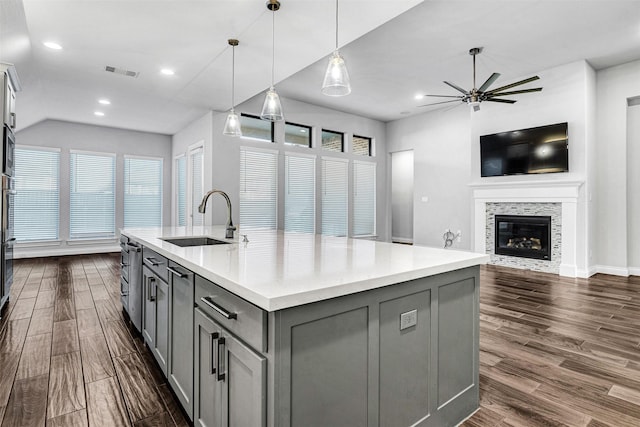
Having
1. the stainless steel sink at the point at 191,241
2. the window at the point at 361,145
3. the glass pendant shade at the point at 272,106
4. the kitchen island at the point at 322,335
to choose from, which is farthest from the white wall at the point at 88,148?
the kitchen island at the point at 322,335

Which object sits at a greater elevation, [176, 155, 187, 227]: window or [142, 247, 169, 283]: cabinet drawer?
[176, 155, 187, 227]: window

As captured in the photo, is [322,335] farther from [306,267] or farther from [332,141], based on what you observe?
[332,141]

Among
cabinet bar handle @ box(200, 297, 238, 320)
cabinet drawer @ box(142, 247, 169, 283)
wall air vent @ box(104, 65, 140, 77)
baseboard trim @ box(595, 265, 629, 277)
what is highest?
wall air vent @ box(104, 65, 140, 77)

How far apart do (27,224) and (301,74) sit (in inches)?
253

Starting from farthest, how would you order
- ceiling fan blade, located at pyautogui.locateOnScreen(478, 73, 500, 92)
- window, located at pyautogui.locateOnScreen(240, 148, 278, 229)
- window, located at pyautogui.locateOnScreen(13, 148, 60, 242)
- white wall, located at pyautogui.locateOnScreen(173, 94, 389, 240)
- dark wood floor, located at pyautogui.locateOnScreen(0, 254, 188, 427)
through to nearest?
window, located at pyautogui.locateOnScreen(13, 148, 60, 242) → window, located at pyautogui.locateOnScreen(240, 148, 278, 229) → white wall, located at pyautogui.locateOnScreen(173, 94, 389, 240) → ceiling fan blade, located at pyautogui.locateOnScreen(478, 73, 500, 92) → dark wood floor, located at pyautogui.locateOnScreen(0, 254, 188, 427)

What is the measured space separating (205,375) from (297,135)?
6.37m

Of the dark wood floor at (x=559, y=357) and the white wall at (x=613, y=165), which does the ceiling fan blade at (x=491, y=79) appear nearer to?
the white wall at (x=613, y=165)

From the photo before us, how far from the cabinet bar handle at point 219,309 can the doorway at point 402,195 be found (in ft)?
30.4

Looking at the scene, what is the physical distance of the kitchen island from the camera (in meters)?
1.13

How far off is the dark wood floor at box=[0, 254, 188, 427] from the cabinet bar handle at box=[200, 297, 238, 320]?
82 cm

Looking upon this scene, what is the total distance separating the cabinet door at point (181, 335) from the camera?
1.68 m

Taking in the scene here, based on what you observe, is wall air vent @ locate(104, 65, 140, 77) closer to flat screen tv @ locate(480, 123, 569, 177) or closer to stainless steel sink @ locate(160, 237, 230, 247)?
stainless steel sink @ locate(160, 237, 230, 247)

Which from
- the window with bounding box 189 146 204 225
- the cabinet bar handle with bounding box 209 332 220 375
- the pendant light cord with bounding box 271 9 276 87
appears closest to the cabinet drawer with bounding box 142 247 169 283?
the cabinet bar handle with bounding box 209 332 220 375

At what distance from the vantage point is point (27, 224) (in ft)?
23.1
